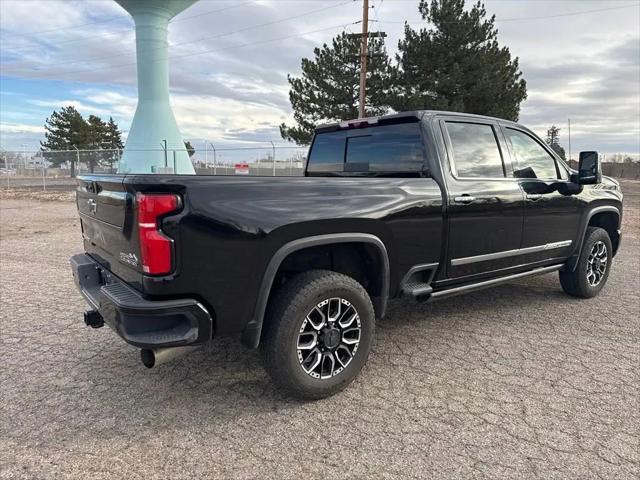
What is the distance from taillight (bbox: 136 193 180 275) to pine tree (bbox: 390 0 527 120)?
21956 millimetres

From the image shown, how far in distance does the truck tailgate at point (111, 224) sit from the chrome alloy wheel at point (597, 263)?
486 centimetres

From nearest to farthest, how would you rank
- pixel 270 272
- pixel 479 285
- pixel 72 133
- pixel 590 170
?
pixel 270 272, pixel 479 285, pixel 590 170, pixel 72 133

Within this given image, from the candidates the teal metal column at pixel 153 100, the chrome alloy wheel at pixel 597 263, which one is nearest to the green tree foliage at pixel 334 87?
the teal metal column at pixel 153 100

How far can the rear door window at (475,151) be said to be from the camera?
391 centimetres

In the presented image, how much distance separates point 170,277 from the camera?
247 cm

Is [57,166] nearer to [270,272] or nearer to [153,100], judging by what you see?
[153,100]

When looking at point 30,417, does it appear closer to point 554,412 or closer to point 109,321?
point 109,321

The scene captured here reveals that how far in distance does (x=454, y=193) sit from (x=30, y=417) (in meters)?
3.32

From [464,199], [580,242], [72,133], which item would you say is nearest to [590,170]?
[580,242]

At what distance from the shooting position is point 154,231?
243 centimetres

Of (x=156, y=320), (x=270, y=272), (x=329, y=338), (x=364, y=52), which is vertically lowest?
(x=329, y=338)

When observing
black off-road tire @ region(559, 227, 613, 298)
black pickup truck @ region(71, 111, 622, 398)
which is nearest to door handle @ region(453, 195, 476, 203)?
black pickup truck @ region(71, 111, 622, 398)

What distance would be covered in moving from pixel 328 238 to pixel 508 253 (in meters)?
2.11

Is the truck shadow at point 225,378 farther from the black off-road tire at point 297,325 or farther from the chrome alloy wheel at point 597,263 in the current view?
the chrome alloy wheel at point 597,263
